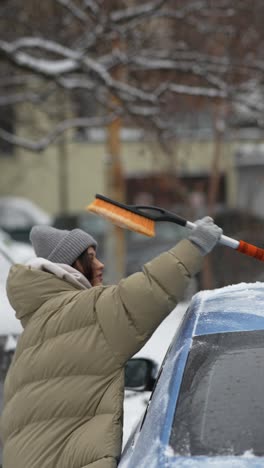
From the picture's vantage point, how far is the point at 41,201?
91.0 ft

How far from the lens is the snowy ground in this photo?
3.48 m

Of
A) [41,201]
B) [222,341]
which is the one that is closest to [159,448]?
[222,341]

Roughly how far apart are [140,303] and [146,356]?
1174mm

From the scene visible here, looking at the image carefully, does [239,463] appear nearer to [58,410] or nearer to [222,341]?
[222,341]

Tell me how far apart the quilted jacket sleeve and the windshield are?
0.18 m

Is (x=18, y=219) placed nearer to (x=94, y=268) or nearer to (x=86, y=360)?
(x=94, y=268)

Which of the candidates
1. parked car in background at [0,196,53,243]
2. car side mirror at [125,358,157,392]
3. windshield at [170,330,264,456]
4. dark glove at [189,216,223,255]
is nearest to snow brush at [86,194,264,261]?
dark glove at [189,216,223,255]

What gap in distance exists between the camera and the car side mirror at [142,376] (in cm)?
342

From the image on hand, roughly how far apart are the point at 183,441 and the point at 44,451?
2.19 ft

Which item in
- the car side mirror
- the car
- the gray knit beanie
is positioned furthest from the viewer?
the car side mirror

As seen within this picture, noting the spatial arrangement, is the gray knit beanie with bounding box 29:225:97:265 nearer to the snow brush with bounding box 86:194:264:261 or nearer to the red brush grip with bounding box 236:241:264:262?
the snow brush with bounding box 86:194:264:261

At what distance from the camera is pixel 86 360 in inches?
103

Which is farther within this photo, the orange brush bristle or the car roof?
the orange brush bristle

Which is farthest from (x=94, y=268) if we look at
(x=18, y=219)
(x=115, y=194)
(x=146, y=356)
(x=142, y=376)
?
(x=18, y=219)
